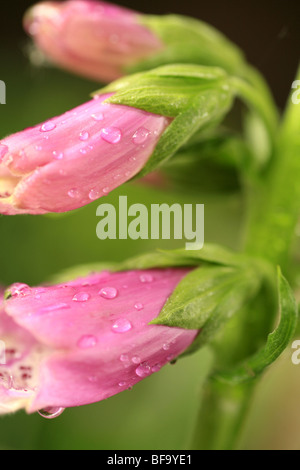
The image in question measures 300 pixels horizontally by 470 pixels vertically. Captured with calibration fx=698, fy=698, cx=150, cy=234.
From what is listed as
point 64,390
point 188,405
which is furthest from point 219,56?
point 188,405

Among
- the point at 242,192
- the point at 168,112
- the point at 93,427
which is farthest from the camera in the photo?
the point at 93,427

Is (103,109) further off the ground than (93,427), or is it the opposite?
(103,109)

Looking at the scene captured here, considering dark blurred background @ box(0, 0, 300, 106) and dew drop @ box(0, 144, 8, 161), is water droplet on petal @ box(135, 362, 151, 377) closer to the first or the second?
dew drop @ box(0, 144, 8, 161)

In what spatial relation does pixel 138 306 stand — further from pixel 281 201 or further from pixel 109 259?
pixel 109 259

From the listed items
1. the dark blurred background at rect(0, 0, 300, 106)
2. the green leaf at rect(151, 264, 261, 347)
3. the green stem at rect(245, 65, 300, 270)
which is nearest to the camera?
the green leaf at rect(151, 264, 261, 347)

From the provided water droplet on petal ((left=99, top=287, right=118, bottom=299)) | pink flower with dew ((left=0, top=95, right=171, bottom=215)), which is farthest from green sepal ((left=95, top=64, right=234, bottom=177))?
water droplet on petal ((left=99, top=287, right=118, bottom=299))

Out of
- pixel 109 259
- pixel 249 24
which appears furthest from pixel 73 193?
pixel 249 24

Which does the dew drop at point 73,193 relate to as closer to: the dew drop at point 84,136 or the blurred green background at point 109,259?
the dew drop at point 84,136

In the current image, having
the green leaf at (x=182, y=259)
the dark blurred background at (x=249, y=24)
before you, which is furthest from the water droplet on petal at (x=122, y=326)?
the dark blurred background at (x=249, y=24)

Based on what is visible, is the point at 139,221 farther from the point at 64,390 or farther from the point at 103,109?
the point at 64,390
